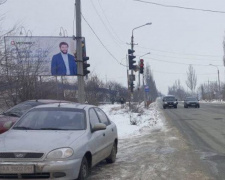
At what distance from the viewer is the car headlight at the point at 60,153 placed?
643 centimetres

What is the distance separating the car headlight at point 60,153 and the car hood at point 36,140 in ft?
0.25

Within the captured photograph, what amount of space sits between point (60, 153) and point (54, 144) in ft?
0.70

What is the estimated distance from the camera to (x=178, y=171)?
8453 mm

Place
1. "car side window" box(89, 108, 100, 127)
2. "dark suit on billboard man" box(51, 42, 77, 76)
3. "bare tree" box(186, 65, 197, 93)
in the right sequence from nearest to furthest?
1. "car side window" box(89, 108, 100, 127)
2. "dark suit on billboard man" box(51, 42, 77, 76)
3. "bare tree" box(186, 65, 197, 93)

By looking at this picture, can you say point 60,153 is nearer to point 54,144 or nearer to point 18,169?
point 54,144

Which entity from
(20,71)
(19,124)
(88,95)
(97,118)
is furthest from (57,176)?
(88,95)

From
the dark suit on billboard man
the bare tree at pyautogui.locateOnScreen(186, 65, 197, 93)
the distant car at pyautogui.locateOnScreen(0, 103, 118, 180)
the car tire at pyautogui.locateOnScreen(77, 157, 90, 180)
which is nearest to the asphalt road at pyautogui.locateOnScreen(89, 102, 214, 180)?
the distant car at pyautogui.locateOnScreen(0, 103, 118, 180)

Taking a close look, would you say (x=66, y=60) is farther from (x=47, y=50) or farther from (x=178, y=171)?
(x=178, y=171)

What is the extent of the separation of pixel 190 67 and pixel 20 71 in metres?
A: 116

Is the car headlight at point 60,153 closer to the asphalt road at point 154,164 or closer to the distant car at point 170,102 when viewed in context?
the asphalt road at point 154,164

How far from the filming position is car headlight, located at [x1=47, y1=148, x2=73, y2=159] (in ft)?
21.1

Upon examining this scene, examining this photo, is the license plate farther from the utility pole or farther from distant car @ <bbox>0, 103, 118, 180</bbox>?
the utility pole

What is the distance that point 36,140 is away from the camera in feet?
22.2

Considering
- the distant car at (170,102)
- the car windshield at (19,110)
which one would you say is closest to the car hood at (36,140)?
the car windshield at (19,110)
